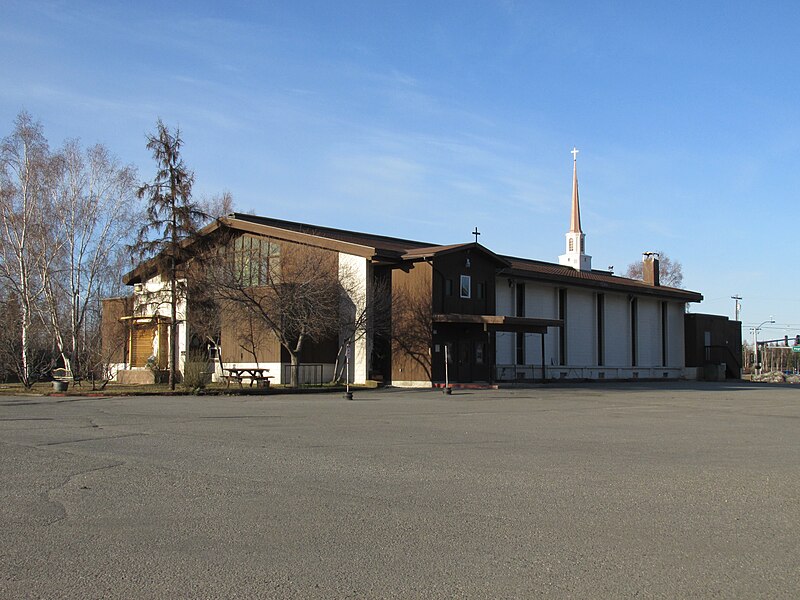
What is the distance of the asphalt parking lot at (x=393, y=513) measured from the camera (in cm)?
561

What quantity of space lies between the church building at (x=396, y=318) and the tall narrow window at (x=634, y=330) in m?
7.81

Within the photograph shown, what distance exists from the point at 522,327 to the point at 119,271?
2054cm

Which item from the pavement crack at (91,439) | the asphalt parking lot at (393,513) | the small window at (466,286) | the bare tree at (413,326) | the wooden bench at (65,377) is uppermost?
the small window at (466,286)

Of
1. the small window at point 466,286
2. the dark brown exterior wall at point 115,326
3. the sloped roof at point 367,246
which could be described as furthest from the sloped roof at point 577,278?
the dark brown exterior wall at point 115,326

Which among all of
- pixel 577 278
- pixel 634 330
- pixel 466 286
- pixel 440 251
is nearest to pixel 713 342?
pixel 634 330

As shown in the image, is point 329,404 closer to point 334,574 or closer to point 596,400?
point 596,400

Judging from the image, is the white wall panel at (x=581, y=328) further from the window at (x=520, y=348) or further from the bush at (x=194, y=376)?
the bush at (x=194, y=376)

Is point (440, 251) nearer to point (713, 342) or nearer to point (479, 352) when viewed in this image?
point (479, 352)

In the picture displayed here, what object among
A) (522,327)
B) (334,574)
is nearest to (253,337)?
(522,327)

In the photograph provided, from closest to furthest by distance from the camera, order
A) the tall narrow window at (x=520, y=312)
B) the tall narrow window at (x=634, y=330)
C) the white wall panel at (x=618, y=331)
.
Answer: the tall narrow window at (x=520, y=312)
the white wall panel at (x=618, y=331)
the tall narrow window at (x=634, y=330)

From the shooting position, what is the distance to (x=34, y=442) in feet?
43.3

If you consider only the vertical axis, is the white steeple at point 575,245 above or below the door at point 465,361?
above

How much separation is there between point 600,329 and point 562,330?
4214 millimetres

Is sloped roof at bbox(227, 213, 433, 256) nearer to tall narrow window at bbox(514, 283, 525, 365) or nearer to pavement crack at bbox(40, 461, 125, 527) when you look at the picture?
tall narrow window at bbox(514, 283, 525, 365)
